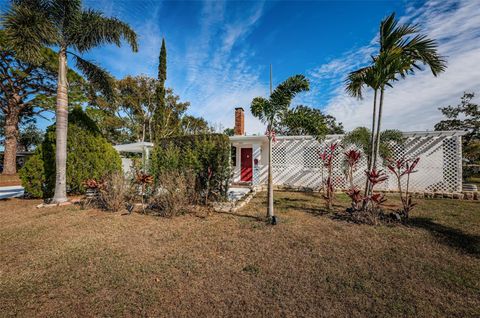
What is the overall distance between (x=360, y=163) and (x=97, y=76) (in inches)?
491

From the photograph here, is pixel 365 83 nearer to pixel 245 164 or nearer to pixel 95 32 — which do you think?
pixel 245 164

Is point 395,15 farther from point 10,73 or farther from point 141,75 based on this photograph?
point 10,73

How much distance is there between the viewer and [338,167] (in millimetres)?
10586

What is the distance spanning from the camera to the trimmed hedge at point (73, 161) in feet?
24.7

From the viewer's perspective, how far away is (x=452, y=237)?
4.07m

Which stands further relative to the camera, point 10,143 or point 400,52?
point 10,143

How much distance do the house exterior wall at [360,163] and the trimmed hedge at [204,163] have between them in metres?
4.43

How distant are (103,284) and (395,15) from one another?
25.5 feet

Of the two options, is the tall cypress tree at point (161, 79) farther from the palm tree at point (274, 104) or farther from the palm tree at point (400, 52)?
the palm tree at point (400, 52)

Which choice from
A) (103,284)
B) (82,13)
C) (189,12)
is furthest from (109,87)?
(103,284)

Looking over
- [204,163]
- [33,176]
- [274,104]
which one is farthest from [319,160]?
[33,176]

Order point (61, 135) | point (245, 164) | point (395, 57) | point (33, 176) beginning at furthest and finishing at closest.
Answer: point (245, 164)
point (33, 176)
point (61, 135)
point (395, 57)

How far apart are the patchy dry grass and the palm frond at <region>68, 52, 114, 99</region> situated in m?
5.44

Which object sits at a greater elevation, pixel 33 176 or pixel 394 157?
pixel 394 157
